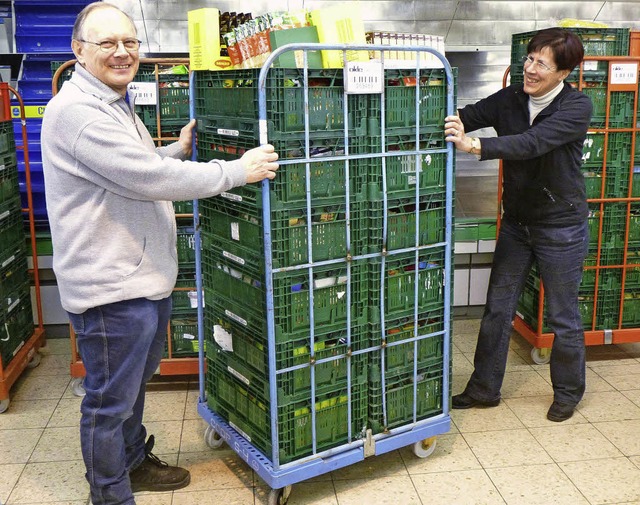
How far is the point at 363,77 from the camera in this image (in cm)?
294

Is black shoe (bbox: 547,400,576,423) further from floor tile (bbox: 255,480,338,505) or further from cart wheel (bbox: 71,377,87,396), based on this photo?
cart wheel (bbox: 71,377,87,396)

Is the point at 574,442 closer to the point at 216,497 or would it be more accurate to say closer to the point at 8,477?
the point at 216,497

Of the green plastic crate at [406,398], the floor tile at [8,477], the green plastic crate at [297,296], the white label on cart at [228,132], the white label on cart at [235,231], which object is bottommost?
the floor tile at [8,477]

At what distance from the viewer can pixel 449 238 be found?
3.38m

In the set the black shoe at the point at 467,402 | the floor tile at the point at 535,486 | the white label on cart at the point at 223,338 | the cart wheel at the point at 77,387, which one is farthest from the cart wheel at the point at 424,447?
the cart wheel at the point at 77,387

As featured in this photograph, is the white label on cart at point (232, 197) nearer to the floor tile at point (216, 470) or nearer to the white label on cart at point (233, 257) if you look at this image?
the white label on cart at point (233, 257)

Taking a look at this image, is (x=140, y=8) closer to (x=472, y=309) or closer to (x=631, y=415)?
(x=472, y=309)

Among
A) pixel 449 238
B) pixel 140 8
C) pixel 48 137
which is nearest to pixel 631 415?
pixel 449 238

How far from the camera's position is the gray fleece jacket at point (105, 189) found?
8.29ft

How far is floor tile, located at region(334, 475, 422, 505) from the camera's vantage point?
3240 millimetres

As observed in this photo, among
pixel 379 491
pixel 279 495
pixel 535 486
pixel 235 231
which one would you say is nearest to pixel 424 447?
pixel 379 491

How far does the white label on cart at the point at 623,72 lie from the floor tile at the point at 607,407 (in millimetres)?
1867

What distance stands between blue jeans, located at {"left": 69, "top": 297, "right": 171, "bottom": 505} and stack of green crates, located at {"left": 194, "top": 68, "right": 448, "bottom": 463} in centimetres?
48

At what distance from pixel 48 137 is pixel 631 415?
131 inches
